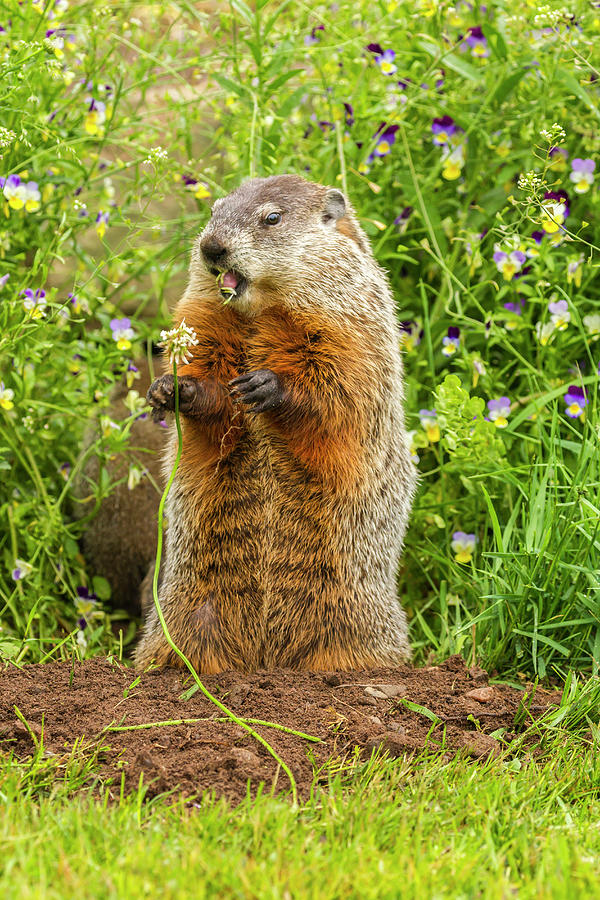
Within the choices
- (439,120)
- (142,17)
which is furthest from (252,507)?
(142,17)

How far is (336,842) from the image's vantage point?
2.40m

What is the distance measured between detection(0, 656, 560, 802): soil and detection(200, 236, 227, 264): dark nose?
154cm

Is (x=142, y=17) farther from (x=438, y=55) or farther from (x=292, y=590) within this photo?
(x=292, y=590)

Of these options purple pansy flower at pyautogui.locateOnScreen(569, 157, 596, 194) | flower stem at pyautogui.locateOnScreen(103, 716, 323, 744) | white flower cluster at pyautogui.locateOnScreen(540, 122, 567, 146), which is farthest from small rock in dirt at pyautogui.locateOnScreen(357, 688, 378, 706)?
purple pansy flower at pyautogui.locateOnScreen(569, 157, 596, 194)

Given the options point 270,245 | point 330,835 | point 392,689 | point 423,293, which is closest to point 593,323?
point 423,293

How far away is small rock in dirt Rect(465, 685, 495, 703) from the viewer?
139 inches

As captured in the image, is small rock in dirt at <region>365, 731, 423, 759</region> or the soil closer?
the soil

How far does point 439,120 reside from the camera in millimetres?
5039

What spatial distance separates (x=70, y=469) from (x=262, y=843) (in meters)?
3.01

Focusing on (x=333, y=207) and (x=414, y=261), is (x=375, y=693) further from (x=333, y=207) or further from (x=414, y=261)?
(x=414, y=261)

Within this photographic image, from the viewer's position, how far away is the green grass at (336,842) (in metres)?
2.16

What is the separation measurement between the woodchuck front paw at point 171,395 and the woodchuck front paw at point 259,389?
0.18m

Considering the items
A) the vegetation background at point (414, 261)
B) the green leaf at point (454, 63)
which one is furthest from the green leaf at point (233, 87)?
the green leaf at point (454, 63)

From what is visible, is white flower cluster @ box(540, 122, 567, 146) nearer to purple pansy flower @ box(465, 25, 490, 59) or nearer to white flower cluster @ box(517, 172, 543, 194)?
white flower cluster @ box(517, 172, 543, 194)
